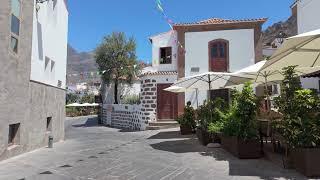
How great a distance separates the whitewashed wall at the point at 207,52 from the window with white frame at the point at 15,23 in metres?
13.6

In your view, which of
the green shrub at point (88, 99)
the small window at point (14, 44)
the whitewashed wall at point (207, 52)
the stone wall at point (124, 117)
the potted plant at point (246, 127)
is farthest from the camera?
the green shrub at point (88, 99)

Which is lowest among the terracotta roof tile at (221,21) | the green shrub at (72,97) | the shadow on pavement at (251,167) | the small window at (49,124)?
the shadow on pavement at (251,167)

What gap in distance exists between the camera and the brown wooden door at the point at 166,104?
899 inches

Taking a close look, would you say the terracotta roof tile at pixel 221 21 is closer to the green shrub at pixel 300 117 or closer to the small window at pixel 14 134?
the small window at pixel 14 134

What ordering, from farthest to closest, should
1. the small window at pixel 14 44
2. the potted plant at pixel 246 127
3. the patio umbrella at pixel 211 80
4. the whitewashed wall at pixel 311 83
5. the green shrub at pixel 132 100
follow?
the green shrub at pixel 132 100 < the whitewashed wall at pixel 311 83 < the patio umbrella at pixel 211 80 < the small window at pixel 14 44 < the potted plant at pixel 246 127

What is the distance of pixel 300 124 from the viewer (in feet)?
22.6

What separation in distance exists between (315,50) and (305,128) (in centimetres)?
193

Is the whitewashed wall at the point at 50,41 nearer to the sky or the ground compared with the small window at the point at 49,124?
nearer to the sky

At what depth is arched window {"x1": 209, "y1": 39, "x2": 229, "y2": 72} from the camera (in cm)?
2316

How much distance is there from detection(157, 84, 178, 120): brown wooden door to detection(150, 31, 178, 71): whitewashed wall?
226cm

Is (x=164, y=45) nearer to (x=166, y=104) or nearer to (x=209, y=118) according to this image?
(x=166, y=104)

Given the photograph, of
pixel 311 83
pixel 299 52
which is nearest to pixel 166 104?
pixel 311 83

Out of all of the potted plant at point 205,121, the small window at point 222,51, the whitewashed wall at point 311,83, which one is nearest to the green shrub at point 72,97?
the small window at point 222,51

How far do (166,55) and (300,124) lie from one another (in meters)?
18.9
